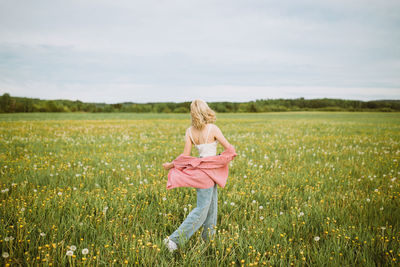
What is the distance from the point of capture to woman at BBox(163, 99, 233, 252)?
113 inches

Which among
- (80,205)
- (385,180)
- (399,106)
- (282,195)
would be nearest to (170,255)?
(80,205)

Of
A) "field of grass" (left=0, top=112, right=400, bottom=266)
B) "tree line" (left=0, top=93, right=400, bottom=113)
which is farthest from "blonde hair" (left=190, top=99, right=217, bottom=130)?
"tree line" (left=0, top=93, right=400, bottom=113)

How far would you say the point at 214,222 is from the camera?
3127 millimetres

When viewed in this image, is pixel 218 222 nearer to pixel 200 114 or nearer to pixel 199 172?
pixel 199 172

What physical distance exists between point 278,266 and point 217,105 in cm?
7928

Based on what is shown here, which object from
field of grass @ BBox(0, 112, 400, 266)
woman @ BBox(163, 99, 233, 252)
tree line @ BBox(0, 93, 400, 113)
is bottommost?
field of grass @ BBox(0, 112, 400, 266)

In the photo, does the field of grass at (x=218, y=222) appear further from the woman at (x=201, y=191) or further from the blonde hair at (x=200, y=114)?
the blonde hair at (x=200, y=114)

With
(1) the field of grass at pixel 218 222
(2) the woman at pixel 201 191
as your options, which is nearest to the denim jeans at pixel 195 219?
(2) the woman at pixel 201 191

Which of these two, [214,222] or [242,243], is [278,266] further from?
[214,222]

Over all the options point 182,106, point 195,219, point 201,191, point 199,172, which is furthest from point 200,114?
point 182,106

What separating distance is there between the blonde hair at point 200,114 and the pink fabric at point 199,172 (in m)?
0.42

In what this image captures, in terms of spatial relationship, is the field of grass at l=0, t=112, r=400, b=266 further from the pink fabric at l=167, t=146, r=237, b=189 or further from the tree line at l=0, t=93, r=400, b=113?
the tree line at l=0, t=93, r=400, b=113

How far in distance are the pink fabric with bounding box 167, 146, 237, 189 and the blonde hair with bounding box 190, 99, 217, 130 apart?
42 centimetres

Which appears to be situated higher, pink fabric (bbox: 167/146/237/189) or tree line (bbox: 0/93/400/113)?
tree line (bbox: 0/93/400/113)
